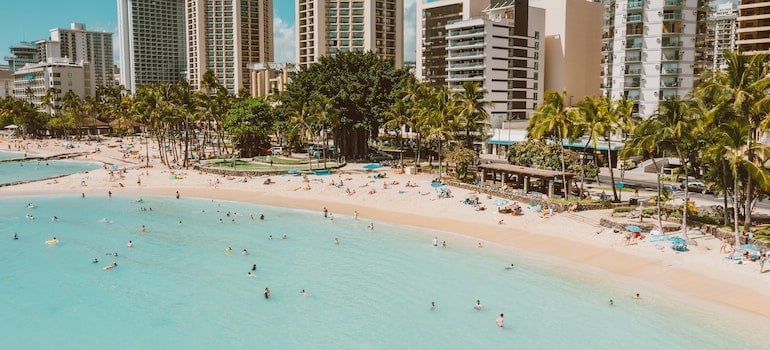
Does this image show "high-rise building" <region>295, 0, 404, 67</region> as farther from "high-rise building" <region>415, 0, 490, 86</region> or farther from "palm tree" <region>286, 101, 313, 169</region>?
"palm tree" <region>286, 101, 313, 169</region>

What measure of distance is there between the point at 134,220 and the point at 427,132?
36.2 m

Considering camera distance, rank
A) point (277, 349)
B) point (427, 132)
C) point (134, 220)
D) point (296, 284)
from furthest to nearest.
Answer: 1. point (427, 132)
2. point (134, 220)
3. point (296, 284)
4. point (277, 349)

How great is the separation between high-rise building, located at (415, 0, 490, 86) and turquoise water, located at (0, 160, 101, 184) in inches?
2867

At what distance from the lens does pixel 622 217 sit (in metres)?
49.0

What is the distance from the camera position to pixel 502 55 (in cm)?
10788

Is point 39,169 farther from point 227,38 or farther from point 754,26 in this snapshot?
point 754,26

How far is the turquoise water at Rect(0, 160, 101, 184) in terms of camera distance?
88.1m

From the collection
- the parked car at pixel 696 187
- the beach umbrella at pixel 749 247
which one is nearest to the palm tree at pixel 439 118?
the parked car at pixel 696 187

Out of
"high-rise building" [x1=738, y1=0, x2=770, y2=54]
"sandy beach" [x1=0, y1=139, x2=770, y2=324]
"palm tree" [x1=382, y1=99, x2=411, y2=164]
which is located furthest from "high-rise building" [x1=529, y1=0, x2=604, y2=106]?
"sandy beach" [x1=0, y1=139, x2=770, y2=324]

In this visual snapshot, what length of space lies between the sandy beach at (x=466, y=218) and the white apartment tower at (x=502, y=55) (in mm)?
36592

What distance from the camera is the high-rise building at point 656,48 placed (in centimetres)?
9300

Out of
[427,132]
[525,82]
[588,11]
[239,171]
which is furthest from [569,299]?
[588,11]

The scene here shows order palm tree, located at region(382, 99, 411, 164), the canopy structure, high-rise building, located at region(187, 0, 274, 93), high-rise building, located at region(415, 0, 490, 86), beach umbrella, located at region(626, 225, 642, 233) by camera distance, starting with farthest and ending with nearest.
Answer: high-rise building, located at region(187, 0, 274, 93) < high-rise building, located at region(415, 0, 490, 86) < palm tree, located at region(382, 99, 411, 164) < the canopy structure < beach umbrella, located at region(626, 225, 642, 233)

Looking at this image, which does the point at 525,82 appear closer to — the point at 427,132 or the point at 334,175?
the point at 427,132
